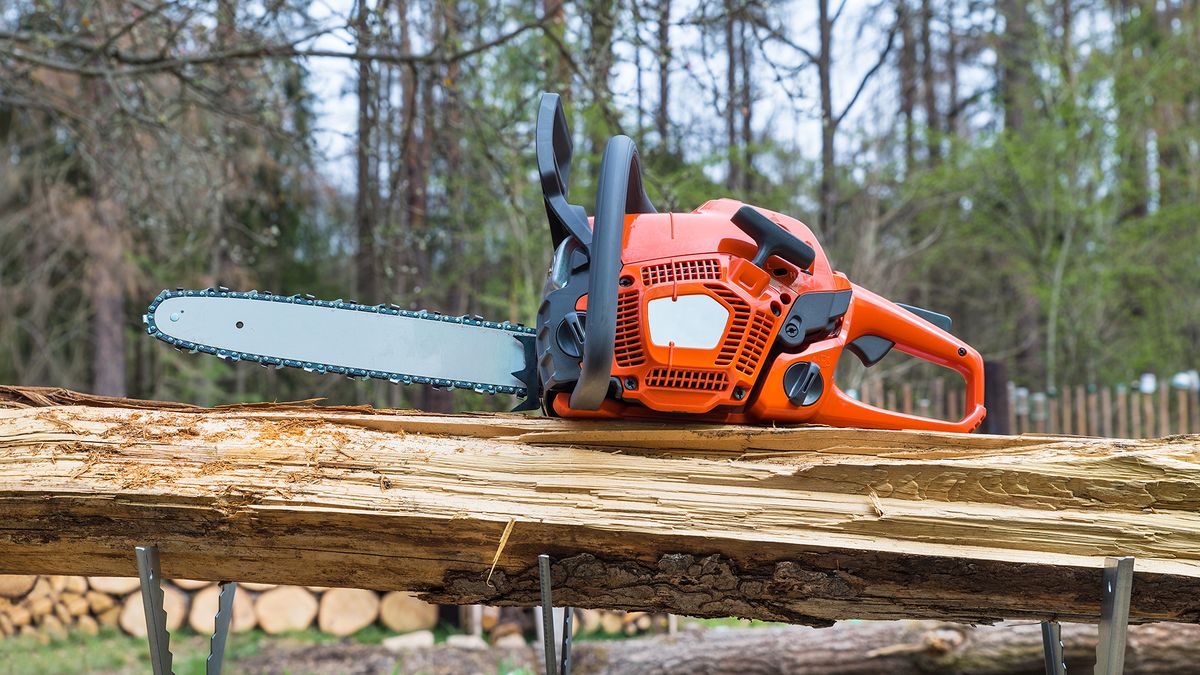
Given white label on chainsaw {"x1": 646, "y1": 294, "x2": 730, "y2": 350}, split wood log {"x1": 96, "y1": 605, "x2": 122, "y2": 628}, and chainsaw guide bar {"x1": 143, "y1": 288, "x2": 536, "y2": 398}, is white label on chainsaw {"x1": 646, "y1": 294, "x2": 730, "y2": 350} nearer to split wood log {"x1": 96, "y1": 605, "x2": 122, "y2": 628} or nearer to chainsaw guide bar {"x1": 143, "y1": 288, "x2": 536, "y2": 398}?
chainsaw guide bar {"x1": 143, "y1": 288, "x2": 536, "y2": 398}

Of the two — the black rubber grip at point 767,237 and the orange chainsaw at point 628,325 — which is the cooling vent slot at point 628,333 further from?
the black rubber grip at point 767,237

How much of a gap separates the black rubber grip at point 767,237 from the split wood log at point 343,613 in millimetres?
3892

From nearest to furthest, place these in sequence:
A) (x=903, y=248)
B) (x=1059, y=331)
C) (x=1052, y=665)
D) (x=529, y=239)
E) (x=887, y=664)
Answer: (x=1052, y=665) → (x=887, y=664) → (x=529, y=239) → (x=903, y=248) → (x=1059, y=331)

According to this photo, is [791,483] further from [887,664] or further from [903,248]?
[903,248]

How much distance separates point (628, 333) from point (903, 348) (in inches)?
27.0

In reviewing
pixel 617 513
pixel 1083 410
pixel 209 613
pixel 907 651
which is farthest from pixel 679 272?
pixel 1083 410

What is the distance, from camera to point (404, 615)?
4.68 m

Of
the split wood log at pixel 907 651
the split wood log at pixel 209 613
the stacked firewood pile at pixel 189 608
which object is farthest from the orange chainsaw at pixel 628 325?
the split wood log at pixel 209 613

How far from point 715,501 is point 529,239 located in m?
5.17

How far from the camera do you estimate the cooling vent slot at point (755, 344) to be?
1.46m

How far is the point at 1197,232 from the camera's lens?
26.3 ft

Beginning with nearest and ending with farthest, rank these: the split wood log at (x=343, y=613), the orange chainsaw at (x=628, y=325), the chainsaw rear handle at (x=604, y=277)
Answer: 1. the chainsaw rear handle at (x=604, y=277)
2. the orange chainsaw at (x=628, y=325)
3. the split wood log at (x=343, y=613)

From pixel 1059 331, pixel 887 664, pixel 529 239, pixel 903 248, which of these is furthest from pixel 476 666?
pixel 1059 331

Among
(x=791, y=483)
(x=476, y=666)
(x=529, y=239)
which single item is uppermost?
(x=529, y=239)
